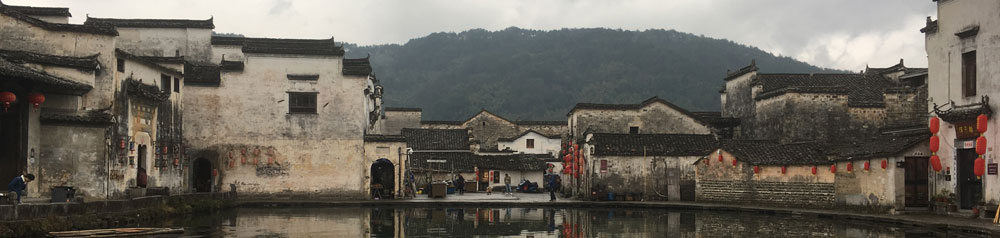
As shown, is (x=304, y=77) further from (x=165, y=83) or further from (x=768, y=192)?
(x=768, y=192)

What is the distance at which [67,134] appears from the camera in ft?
80.0

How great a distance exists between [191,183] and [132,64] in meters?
8.62

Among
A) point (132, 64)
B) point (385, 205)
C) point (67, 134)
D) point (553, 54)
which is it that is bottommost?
point (385, 205)

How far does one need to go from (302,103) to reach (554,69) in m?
74.6

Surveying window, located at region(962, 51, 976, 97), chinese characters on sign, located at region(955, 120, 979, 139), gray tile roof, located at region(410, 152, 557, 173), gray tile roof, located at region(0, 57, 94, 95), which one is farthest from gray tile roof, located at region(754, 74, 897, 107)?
gray tile roof, located at region(0, 57, 94, 95)

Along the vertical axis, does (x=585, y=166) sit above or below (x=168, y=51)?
below

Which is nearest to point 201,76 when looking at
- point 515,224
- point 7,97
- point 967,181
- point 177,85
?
point 177,85

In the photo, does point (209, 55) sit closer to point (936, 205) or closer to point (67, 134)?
point (67, 134)

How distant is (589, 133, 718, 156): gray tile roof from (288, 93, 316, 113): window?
11.6 m

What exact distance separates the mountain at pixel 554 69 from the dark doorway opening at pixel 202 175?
5632 cm

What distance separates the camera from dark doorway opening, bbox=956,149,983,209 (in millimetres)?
24188

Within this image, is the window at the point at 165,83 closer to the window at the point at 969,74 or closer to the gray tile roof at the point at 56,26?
the gray tile roof at the point at 56,26

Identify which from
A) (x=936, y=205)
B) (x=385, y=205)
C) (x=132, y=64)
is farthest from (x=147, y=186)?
(x=936, y=205)

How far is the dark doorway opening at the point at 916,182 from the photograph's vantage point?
26547 millimetres
